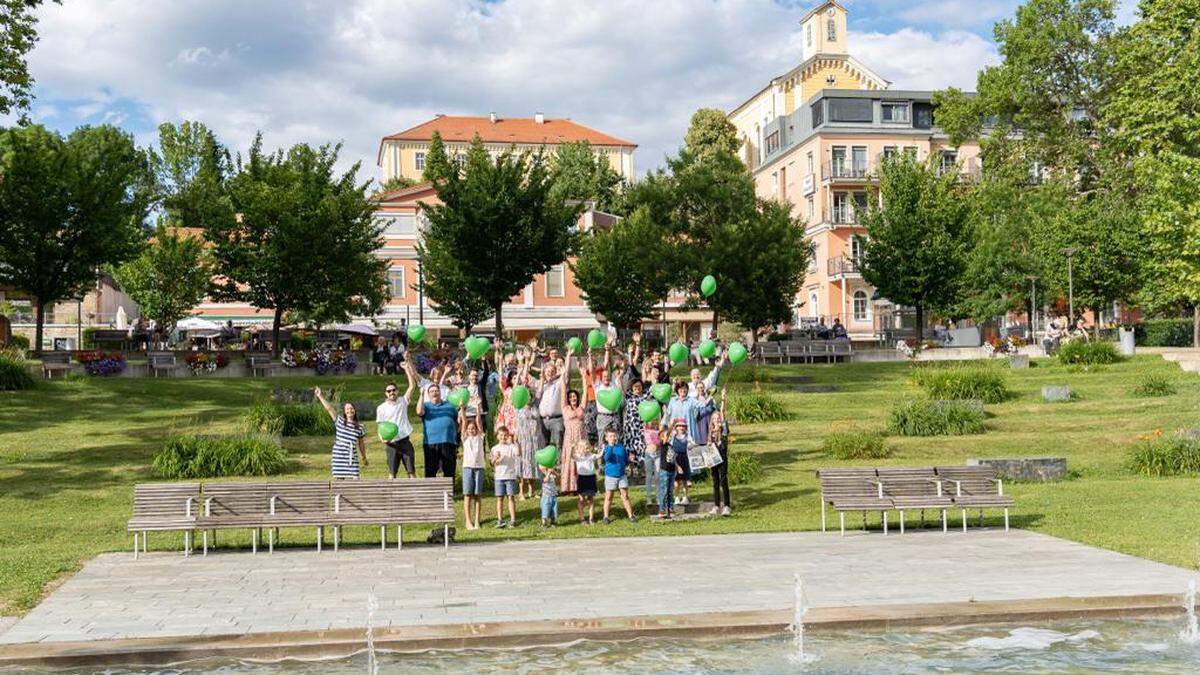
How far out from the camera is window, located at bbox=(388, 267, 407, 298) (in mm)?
60469

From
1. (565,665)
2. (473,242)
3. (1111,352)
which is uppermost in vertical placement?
(473,242)

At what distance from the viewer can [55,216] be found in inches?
1382

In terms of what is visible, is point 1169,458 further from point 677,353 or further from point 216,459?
point 216,459

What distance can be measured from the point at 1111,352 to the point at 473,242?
19663mm

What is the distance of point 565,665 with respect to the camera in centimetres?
777

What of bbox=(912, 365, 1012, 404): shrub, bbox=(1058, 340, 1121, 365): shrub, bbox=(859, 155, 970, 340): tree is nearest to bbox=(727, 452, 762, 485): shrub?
bbox=(912, 365, 1012, 404): shrub

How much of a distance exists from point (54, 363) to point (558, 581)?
26485 mm

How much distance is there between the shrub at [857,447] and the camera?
1925cm

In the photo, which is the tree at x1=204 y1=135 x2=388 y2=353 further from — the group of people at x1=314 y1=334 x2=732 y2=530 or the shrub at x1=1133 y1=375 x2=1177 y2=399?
the shrub at x1=1133 y1=375 x2=1177 y2=399

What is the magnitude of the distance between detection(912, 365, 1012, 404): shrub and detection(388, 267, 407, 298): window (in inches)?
1574

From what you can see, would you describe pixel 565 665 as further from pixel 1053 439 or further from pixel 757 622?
pixel 1053 439

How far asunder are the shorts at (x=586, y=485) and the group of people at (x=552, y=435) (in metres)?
0.01

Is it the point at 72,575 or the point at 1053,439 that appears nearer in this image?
the point at 72,575

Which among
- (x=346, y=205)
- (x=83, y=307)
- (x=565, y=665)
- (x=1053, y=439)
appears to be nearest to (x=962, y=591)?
(x=565, y=665)
